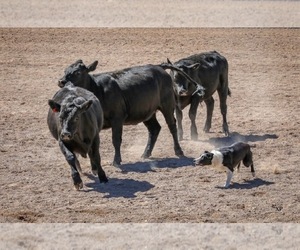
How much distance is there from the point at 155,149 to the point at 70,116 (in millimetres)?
3011

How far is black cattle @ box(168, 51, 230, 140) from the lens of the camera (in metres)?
15.8

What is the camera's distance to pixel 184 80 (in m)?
15.7

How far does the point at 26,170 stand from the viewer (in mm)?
13648

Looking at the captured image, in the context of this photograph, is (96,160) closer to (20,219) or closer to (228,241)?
(20,219)

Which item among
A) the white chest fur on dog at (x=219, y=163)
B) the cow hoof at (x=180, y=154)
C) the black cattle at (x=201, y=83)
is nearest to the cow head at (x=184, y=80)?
the black cattle at (x=201, y=83)

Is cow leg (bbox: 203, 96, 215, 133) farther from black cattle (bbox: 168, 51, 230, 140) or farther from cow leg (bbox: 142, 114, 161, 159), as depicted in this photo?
cow leg (bbox: 142, 114, 161, 159)

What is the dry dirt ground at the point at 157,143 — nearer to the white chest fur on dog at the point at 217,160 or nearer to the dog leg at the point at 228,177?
the dog leg at the point at 228,177

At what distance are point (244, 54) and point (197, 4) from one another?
8.67 metres

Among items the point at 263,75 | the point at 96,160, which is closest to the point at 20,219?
the point at 96,160

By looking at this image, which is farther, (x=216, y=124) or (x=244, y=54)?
(x=244, y=54)

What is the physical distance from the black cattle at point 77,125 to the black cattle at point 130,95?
726mm

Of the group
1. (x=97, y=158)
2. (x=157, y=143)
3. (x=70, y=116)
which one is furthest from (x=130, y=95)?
(x=70, y=116)

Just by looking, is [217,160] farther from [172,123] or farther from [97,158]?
[172,123]

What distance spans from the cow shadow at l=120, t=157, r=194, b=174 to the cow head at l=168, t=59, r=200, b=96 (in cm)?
162
